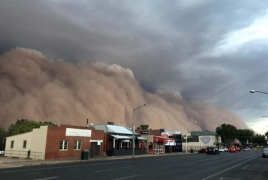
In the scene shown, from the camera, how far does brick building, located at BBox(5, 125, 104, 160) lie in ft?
115

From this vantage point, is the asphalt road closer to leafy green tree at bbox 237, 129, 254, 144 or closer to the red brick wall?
the red brick wall

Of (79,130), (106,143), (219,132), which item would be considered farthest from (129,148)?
(219,132)

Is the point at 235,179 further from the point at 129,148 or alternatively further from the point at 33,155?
the point at 129,148

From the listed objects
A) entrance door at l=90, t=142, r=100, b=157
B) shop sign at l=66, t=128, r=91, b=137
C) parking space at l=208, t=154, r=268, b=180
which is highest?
shop sign at l=66, t=128, r=91, b=137

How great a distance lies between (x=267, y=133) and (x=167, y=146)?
115383 millimetres

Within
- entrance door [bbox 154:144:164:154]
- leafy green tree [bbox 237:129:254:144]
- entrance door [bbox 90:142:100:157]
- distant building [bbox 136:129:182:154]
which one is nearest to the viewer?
entrance door [bbox 90:142:100:157]

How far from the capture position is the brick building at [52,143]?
1385 inches

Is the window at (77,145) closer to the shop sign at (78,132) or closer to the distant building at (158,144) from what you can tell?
the shop sign at (78,132)

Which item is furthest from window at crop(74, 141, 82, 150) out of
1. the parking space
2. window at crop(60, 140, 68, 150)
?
the parking space

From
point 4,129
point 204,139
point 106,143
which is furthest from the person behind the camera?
point 204,139

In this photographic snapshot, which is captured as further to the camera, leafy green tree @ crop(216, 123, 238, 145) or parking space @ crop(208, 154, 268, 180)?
leafy green tree @ crop(216, 123, 238, 145)

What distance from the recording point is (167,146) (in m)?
74.1

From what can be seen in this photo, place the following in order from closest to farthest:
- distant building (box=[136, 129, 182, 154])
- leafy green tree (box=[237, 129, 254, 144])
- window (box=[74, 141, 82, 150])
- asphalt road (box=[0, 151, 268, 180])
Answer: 1. asphalt road (box=[0, 151, 268, 180])
2. window (box=[74, 141, 82, 150])
3. distant building (box=[136, 129, 182, 154])
4. leafy green tree (box=[237, 129, 254, 144])

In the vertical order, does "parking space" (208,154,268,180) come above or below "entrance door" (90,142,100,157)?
below
